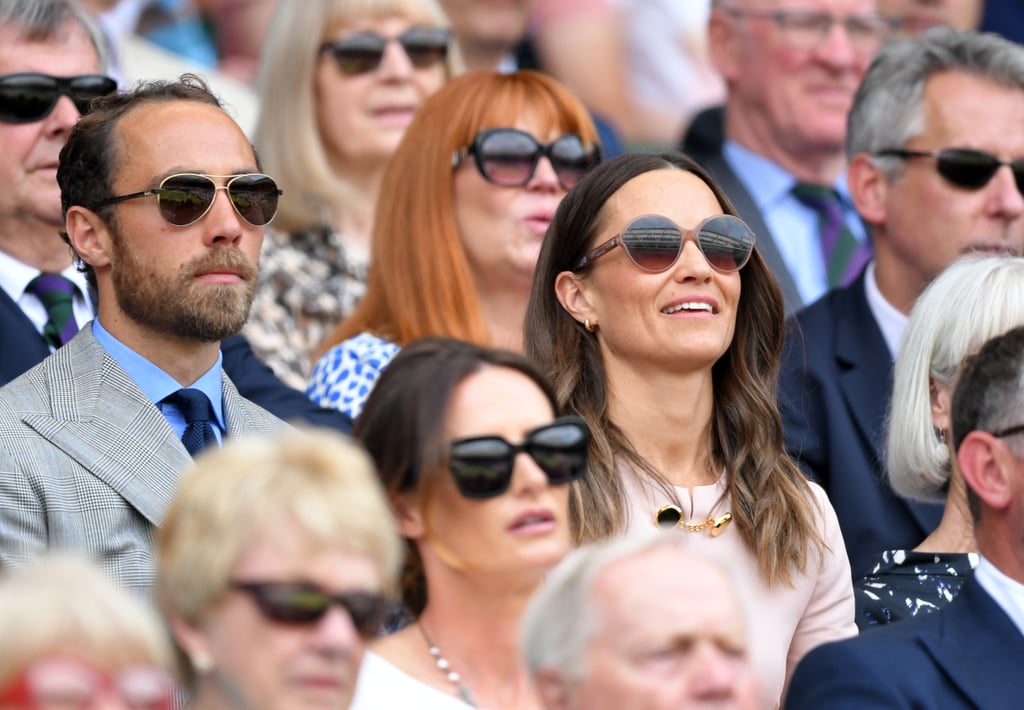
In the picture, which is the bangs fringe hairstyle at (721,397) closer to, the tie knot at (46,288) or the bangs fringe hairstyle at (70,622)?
the tie knot at (46,288)

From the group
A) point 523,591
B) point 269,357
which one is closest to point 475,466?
point 523,591

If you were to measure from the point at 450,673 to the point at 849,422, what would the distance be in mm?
2447

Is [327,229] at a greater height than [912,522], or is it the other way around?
[327,229]

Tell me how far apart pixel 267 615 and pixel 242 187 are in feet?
6.57

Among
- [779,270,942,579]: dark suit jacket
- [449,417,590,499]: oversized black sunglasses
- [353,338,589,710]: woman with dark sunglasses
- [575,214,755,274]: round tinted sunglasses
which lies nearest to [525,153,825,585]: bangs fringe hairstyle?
[575,214,755,274]: round tinted sunglasses

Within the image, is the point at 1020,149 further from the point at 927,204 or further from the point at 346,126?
the point at 346,126

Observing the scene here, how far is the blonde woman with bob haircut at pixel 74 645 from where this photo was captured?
109 inches

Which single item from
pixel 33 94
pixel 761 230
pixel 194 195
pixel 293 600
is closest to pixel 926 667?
pixel 293 600

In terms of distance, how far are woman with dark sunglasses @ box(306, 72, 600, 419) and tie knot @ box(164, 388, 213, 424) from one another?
1.21m

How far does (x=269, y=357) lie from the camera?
6.52 meters

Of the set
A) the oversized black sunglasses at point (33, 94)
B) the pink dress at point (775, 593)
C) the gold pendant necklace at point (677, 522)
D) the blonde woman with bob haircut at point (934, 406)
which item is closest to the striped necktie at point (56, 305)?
the oversized black sunglasses at point (33, 94)

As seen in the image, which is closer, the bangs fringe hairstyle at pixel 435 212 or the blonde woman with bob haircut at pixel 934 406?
the blonde woman with bob haircut at pixel 934 406

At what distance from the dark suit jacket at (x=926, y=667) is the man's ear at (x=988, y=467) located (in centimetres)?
20

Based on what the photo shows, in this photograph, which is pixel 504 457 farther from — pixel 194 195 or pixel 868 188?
pixel 868 188
